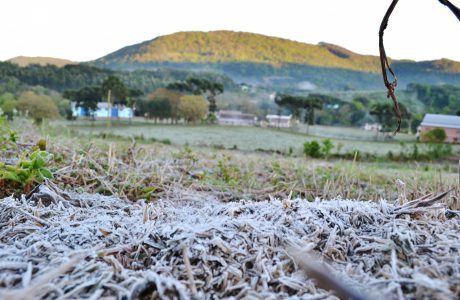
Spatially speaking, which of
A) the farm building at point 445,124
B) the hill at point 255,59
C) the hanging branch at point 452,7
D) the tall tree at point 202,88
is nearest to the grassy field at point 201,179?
the hanging branch at point 452,7

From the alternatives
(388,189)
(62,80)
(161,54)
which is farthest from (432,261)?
(161,54)

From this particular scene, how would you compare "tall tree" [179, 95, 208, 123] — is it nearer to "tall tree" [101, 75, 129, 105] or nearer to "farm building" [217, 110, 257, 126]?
"farm building" [217, 110, 257, 126]

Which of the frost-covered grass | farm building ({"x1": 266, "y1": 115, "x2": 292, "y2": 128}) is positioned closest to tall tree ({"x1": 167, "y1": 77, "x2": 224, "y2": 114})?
farm building ({"x1": 266, "y1": 115, "x2": 292, "y2": 128})

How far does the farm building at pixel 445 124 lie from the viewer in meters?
10.7

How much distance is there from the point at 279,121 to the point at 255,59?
404 inches

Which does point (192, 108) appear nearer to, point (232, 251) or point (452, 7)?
point (232, 251)

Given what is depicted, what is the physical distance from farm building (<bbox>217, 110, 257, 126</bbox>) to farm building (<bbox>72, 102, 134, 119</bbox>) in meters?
3.45

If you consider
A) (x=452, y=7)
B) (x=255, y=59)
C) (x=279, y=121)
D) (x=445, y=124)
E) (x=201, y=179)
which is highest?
(x=255, y=59)

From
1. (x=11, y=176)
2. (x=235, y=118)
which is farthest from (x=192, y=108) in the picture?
(x=11, y=176)

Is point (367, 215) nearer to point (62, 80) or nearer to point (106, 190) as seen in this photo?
point (106, 190)

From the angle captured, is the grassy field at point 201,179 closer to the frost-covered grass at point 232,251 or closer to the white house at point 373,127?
the frost-covered grass at point 232,251

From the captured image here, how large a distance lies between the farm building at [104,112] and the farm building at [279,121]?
5625 millimetres

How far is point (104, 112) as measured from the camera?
1244 centimetres

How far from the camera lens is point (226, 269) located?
90 centimetres
